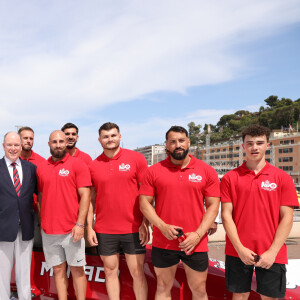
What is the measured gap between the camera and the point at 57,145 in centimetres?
316

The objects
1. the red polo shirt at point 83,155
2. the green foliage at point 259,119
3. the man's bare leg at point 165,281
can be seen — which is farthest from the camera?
the green foliage at point 259,119

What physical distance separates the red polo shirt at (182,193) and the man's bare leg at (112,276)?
595 mm

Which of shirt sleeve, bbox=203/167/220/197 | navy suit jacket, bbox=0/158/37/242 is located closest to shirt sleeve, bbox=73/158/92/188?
navy suit jacket, bbox=0/158/37/242

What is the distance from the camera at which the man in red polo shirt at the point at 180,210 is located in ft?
8.86

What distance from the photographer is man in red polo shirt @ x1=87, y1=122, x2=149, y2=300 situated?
3043 millimetres

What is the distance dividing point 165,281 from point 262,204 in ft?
3.79

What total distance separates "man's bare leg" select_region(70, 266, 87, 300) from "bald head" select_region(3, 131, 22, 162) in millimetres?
1332

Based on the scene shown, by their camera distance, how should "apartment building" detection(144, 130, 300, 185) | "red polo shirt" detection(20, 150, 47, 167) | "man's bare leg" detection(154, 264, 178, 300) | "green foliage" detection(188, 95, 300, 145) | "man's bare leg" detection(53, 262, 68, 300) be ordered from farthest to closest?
1. "green foliage" detection(188, 95, 300, 145)
2. "apartment building" detection(144, 130, 300, 185)
3. "red polo shirt" detection(20, 150, 47, 167)
4. "man's bare leg" detection(53, 262, 68, 300)
5. "man's bare leg" detection(154, 264, 178, 300)

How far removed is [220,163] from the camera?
85.8 metres

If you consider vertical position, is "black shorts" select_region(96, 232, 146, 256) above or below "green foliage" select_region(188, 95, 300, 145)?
below

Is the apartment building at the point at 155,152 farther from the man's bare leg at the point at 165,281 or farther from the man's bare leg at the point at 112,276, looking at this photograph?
the man's bare leg at the point at 165,281

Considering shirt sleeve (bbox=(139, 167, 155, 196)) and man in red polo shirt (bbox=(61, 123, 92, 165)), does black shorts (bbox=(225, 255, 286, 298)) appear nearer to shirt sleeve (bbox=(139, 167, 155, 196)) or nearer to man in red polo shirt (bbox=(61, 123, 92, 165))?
shirt sleeve (bbox=(139, 167, 155, 196))

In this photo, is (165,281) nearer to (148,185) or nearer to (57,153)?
(148,185)

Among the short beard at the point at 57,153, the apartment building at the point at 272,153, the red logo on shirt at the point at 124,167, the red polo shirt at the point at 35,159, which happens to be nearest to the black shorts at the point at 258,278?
the red logo on shirt at the point at 124,167
